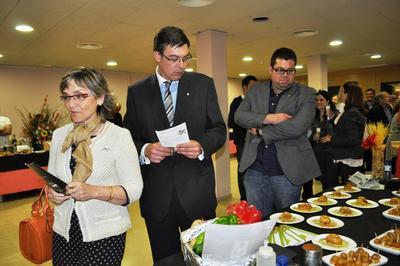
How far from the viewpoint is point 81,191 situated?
4.18ft

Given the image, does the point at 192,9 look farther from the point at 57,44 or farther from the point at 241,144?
the point at 57,44

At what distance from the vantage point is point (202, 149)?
5.37 ft

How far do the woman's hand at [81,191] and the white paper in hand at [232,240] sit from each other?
573 mm

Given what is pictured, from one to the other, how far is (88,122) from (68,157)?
0.18m

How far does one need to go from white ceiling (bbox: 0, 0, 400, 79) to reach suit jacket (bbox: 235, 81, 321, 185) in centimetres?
175

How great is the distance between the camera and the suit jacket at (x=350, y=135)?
3473mm

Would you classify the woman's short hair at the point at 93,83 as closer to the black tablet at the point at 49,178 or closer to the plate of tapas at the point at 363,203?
the black tablet at the point at 49,178

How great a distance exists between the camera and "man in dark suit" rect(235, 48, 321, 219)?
211 centimetres

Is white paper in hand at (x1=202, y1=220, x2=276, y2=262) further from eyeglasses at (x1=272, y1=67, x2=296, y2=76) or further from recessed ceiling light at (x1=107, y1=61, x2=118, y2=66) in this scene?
recessed ceiling light at (x1=107, y1=61, x2=118, y2=66)

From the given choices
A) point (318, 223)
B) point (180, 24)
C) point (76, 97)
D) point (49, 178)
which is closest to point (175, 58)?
point (76, 97)

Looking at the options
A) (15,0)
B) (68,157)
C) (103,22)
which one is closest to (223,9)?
(103,22)

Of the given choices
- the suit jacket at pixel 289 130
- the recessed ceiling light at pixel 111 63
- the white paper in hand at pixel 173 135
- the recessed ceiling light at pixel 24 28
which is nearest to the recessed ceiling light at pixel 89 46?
the recessed ceiling light at pixel 24 28

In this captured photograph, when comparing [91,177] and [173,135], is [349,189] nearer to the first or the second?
[173,135]

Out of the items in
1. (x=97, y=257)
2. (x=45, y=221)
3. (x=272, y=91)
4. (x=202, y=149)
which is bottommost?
(x=97, y=257)
